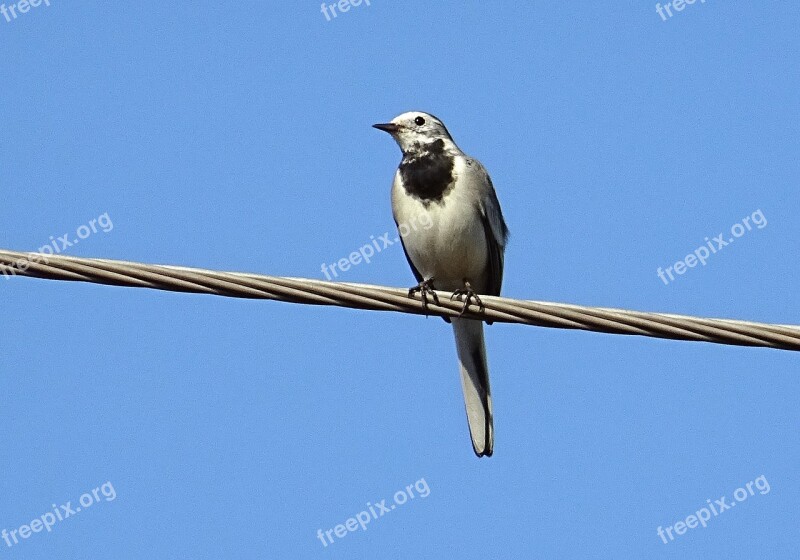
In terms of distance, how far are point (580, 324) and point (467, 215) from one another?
3.33 meters

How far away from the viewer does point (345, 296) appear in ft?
15.9

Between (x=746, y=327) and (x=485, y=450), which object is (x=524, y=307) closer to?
(x=746, y=327)

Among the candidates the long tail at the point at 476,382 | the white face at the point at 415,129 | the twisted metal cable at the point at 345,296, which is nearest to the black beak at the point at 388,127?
the white face at the point at 415,129

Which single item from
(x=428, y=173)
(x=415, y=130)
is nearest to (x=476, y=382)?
(x=428, y=173)

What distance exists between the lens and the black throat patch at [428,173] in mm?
8164

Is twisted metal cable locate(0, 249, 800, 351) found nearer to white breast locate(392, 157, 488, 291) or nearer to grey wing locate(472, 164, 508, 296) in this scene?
white breast locate(392, 157, 488, 291)

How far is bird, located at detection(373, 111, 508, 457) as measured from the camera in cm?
805

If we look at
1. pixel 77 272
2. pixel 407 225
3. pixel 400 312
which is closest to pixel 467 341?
pixel 407 225

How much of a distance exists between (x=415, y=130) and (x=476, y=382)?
200 cm

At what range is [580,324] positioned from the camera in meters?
4.82

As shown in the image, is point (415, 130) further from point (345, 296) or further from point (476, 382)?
point (345, 296)

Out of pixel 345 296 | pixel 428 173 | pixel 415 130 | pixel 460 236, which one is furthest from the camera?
pixel 415 130

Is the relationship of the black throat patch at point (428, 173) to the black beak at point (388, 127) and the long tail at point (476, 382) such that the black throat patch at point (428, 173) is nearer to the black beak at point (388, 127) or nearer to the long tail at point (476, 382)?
the black beak at point (388, 127)

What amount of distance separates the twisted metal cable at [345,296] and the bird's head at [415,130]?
4.04 m
